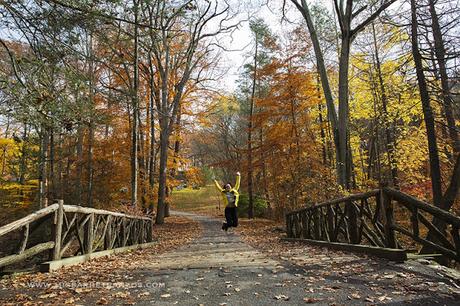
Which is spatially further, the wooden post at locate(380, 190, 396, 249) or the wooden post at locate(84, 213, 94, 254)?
the wooden post at locate(84, 213, 94, 254)

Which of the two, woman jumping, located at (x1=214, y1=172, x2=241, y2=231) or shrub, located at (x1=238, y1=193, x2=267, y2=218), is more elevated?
woman jumping, located at (x1=214, y1=172, x2=241, y2=231)

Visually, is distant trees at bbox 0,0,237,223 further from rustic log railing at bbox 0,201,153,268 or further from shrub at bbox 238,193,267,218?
shrub at bbox 238,193,267,218

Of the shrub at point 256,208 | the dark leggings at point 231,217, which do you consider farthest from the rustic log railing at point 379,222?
the shrub at point 256,208

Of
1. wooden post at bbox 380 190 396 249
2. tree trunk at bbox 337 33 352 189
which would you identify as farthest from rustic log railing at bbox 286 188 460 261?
tree trunk at bbox 337 33 352 189

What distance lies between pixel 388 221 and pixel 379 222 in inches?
36.0

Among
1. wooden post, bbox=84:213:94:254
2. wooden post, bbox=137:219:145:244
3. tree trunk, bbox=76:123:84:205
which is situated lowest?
wooden post, bbox=137:219:145:244

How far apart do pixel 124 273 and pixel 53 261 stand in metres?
1.22

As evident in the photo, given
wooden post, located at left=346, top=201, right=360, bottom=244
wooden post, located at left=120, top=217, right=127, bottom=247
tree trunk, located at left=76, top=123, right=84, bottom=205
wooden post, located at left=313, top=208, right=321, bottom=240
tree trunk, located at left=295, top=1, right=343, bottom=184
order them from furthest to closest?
tree trunk, located at left=76, top=123, right=84, bottom=205 → tree trunk, located at left=295, top=1, right=343, bottom=184 → wooden post, located at left=313, top=208, right=321, bottom=240 → wooden post, located at left=120, top=217, right=127, bottom=247 → wooden post, located at left=346, top=201, right=360, bottom=244

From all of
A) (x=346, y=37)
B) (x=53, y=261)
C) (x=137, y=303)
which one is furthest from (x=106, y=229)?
(x=346, y=37)

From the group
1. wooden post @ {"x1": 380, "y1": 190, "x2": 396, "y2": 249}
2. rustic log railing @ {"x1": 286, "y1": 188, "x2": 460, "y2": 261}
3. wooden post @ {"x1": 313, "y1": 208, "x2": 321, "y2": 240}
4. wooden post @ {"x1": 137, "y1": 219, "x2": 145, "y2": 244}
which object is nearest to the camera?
rustic log railing @ {"x1": 286, "y1": 188, "x2": 460, "y2": 261}

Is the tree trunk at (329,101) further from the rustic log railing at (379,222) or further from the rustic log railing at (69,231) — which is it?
the rustic log railing at (69,231)

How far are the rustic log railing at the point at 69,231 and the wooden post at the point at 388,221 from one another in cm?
578

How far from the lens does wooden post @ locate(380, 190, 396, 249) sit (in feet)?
20.4

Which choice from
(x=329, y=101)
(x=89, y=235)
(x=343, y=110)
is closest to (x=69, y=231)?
(x=89, y=235)
